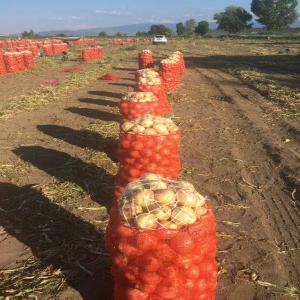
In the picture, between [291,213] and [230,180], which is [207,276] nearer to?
[291,213]

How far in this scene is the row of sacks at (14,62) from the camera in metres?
27.0

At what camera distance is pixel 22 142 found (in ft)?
37.5

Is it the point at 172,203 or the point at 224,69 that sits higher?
the point at 172,203

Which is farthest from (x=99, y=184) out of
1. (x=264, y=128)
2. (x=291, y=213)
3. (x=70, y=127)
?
(x=264, y=128)

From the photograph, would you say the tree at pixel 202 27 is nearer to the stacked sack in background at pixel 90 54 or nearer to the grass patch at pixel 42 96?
the stacked sack in background at pixel 90 54

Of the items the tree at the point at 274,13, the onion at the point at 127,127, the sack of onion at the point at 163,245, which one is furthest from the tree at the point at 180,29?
the sack of onion at the point at 163,245

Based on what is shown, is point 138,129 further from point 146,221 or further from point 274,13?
point 274,13

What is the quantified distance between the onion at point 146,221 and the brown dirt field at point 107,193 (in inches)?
56.4

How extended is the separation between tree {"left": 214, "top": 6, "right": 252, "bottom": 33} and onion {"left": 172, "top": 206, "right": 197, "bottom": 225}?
110513mm

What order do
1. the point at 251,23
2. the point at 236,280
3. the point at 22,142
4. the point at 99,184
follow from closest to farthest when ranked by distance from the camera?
the point at 236,280
the point at 99,184
the point at 22,142
the point at 251,23

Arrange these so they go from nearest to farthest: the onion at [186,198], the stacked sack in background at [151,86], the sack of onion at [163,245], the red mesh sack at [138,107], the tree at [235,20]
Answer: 1. the sack of onion at [163,245]
2. the onion at [186,198]
3. the red mesh sack at [138,107]
4. the stacked sack in background at [151,86]
5. the tree at [235,20]

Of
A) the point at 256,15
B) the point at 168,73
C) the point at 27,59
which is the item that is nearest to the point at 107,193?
the point at 168,73

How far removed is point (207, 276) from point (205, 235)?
1.60ft

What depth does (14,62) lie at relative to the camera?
27.6 metres
